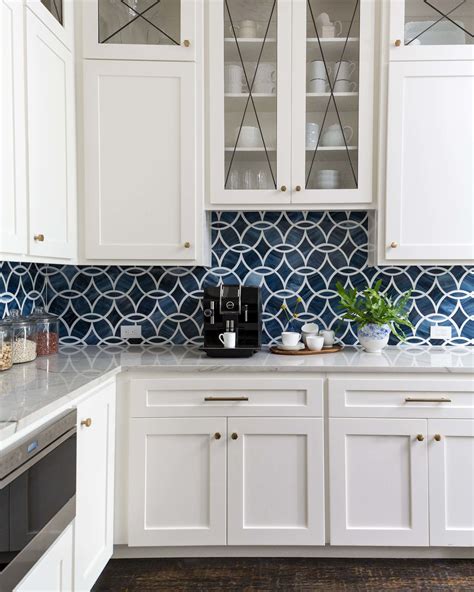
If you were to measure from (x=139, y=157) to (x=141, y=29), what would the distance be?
1.93 ft

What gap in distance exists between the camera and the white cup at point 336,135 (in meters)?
A: 2.46

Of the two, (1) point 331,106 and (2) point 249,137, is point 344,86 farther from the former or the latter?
(2) point 249,137

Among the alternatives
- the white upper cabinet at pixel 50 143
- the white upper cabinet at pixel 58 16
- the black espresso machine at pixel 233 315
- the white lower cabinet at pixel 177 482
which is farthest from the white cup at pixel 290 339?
the white upper cabinet at pixel 58 16

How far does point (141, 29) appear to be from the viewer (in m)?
2.43

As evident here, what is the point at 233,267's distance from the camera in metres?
2.79

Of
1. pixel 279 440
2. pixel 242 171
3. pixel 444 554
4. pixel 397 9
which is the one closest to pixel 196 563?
pixel 279 440

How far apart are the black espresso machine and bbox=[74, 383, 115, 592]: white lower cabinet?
0.53 meters

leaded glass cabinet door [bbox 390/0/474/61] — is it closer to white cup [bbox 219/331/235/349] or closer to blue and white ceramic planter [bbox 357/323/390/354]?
blue and white ceramic planter [bbox 357/323/390/354]

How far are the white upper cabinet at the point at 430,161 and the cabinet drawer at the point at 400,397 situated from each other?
0.60 m

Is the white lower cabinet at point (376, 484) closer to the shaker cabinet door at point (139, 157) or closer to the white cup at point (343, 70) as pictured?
the shaker cabinet door at point (139, 157)

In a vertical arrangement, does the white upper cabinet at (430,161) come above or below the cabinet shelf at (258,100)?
below

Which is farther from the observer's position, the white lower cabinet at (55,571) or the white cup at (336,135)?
the white cup at (336,135)

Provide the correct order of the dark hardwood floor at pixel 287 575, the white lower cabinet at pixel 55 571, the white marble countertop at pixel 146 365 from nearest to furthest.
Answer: the white lower cabinet at pixel 55 571
the white marble countertop at pixel 146 365
the dark hardwood floor at pixel 287 575

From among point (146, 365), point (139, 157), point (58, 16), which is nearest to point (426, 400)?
point (146, 365)
